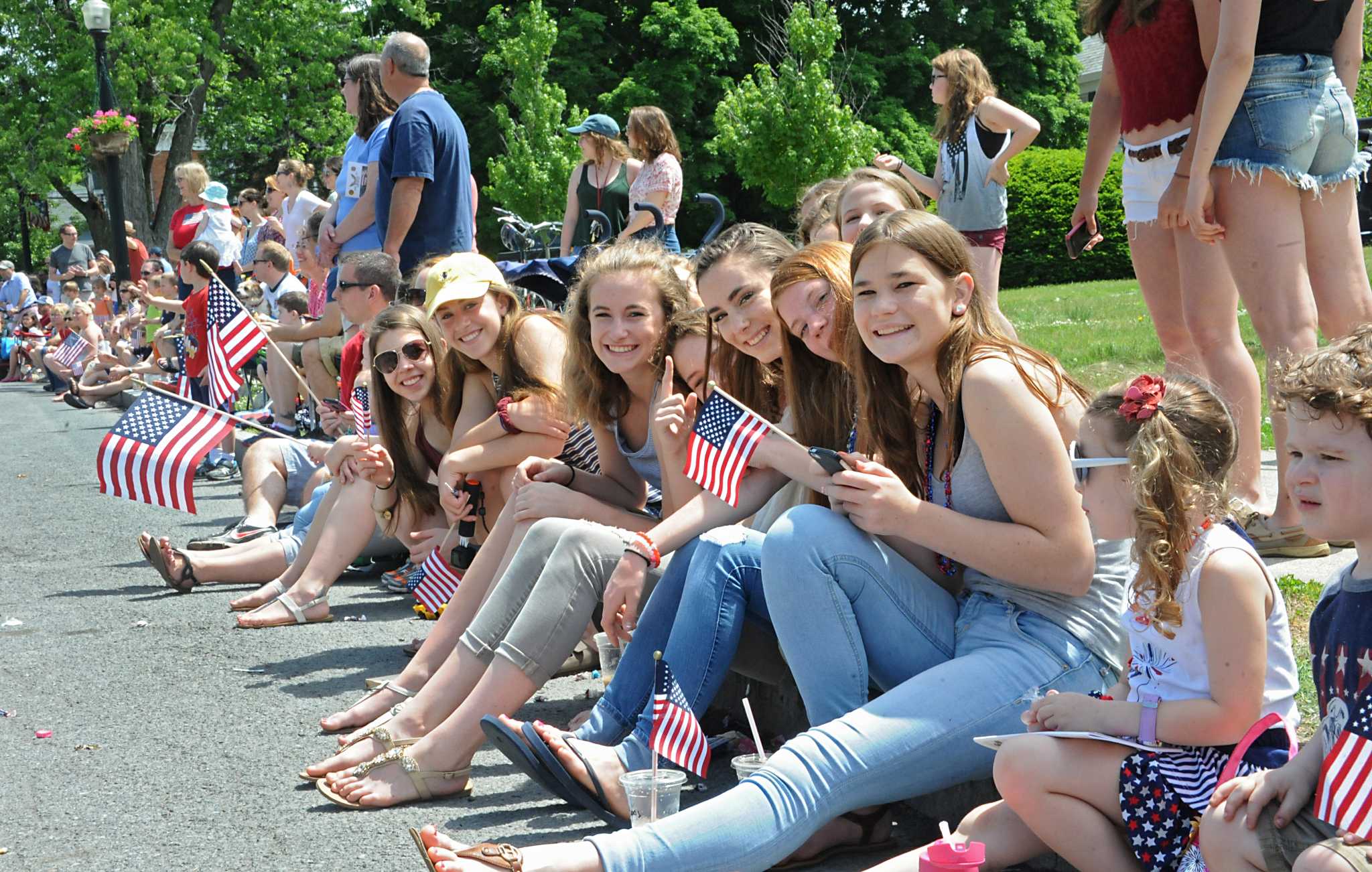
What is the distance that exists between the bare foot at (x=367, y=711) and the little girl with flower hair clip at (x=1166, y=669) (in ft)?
7.28

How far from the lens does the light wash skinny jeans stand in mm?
2770

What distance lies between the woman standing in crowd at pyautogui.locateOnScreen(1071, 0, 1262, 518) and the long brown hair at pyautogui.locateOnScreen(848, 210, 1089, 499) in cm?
111

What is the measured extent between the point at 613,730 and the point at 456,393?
246 cm

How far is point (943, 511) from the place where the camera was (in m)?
3.09

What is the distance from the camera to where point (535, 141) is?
2636 cm

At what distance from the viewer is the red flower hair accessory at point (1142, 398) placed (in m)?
2.59

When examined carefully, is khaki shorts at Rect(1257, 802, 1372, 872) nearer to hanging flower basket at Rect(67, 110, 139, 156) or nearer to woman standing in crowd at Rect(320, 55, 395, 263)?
woman standing in crowd at Rect(320, 55, 395, 263)

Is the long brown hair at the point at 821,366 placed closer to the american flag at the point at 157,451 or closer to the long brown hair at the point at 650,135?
the american flag at the point at 157,451

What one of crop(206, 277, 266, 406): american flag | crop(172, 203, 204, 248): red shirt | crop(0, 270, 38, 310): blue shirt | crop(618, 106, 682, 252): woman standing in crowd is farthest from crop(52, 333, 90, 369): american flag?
crop(206, 277, 266, 406): american flag

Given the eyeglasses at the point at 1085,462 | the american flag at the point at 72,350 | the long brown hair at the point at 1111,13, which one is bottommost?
the american flag at the point at 72,350

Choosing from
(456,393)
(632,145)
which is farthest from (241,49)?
(456,393)

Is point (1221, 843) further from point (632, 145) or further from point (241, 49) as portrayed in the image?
point (241, 49)

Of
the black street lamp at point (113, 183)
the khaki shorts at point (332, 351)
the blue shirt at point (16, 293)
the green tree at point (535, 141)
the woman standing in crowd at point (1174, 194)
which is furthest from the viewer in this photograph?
the green tree at point (535, 141)

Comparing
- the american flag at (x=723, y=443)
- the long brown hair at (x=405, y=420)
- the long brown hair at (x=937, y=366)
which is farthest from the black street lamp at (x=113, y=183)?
the long brown hair at (x=937, y=366)
